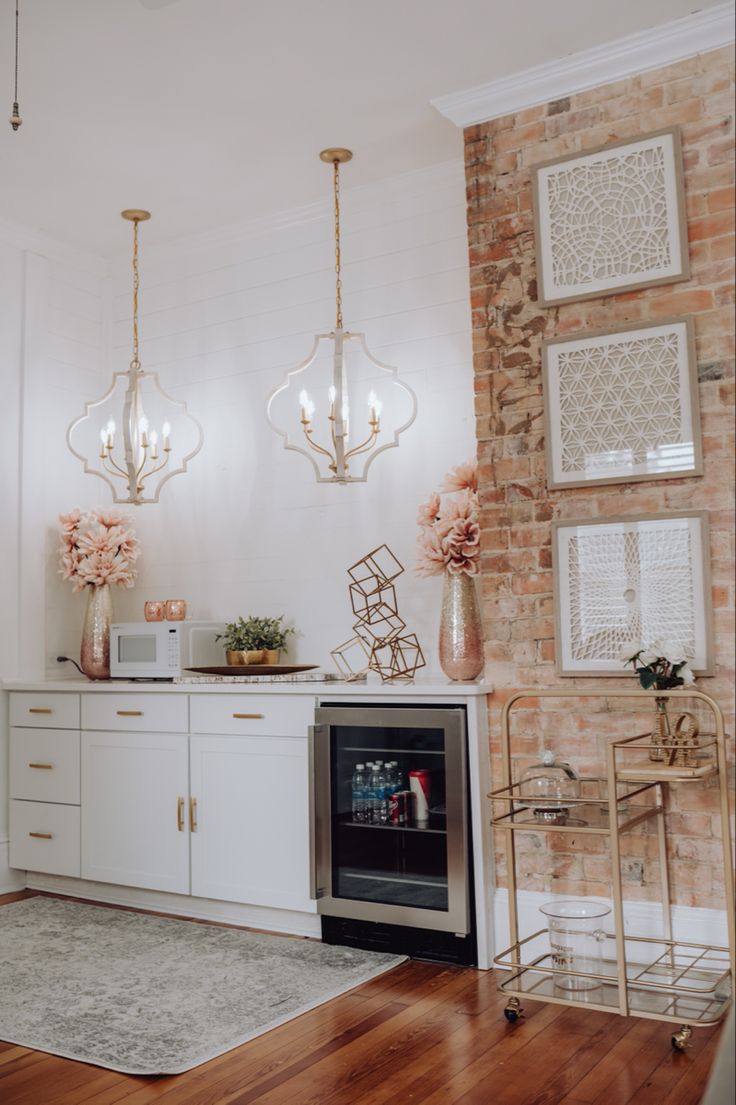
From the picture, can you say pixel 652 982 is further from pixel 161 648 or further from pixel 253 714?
pixel 161 648

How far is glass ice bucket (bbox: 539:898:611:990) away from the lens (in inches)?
108

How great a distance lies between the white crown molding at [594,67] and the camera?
2910mm

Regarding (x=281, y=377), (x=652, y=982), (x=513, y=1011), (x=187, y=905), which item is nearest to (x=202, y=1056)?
(x=513, y=1011)

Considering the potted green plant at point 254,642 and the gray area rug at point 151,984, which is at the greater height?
the potted green plant at point 254,642

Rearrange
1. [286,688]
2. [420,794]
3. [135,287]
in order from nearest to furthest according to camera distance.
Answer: [420,794]
[286,688]
[135,287]

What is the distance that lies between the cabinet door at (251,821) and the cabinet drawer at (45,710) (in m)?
0.67

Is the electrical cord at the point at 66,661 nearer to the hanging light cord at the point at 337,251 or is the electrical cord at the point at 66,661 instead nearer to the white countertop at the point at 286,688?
the white countertop at the point at 286,688

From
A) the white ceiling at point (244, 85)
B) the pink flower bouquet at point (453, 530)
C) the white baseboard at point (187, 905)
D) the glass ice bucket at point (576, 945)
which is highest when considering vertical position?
the white ceiling at point (244, 85)

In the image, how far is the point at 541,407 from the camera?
3170 millimetres

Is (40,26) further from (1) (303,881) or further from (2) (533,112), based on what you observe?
(1) (303,881)

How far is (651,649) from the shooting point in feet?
8.95

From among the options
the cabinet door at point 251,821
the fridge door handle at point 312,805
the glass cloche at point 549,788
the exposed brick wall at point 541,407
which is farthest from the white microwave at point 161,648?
the glass cloche at point 549,788

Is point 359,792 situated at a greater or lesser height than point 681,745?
lesser

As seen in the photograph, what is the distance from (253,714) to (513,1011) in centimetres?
137
